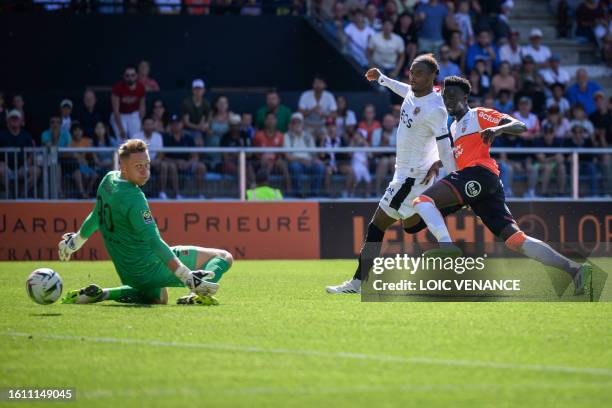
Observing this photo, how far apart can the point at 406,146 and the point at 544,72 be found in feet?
48.2

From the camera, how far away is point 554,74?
26531 millimetres

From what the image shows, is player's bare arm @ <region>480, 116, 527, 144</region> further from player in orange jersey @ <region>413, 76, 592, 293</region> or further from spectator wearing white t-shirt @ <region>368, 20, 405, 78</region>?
spectator wearing white t-shirt @ <region>368, 20, 405, 78</region>

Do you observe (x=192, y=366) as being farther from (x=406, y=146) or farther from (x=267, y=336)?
(x=406, y=146)

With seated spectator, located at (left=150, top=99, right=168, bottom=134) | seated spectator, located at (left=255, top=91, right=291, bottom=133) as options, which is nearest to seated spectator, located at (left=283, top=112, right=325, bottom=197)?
seated spectator, located at (left=255, top=91, right=291, bottom=133)

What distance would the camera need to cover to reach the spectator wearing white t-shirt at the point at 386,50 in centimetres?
2478

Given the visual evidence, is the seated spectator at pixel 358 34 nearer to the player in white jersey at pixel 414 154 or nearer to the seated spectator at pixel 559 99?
the seated spectator at pixel 559 99

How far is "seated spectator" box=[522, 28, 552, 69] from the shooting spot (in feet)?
88.2

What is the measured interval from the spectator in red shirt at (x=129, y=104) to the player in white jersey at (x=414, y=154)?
1029cm

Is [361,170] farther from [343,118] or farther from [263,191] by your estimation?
[343,118]

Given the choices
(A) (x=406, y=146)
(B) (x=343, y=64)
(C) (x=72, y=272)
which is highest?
(B) (x=343, y=64)

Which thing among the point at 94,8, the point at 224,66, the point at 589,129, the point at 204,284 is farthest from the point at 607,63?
the point at 204,284

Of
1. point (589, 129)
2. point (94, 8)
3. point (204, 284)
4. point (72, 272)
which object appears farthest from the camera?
point (94, 8)

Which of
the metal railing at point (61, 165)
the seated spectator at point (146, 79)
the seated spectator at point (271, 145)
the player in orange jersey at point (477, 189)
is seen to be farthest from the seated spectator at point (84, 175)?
the player in orange jersey at point (477, 189)

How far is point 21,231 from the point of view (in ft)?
67.0
